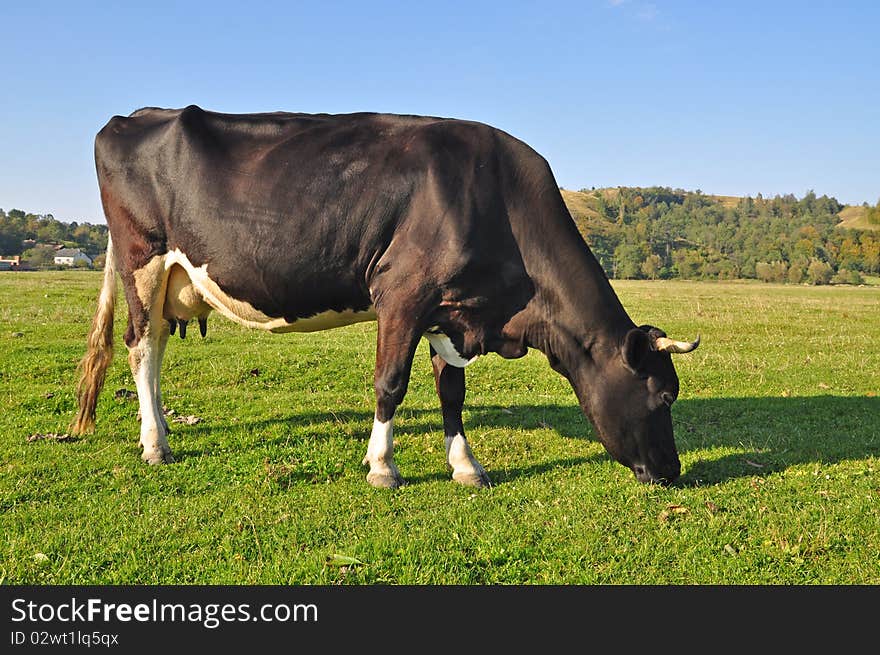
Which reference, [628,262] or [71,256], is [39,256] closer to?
[71,256]

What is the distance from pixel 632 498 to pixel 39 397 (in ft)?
25.1

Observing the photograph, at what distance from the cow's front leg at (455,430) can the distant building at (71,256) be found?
97.3 metres

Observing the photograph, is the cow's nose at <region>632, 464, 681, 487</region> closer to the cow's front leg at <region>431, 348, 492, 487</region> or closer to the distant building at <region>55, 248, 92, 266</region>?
the cow's front leg at <region>431, 348, 492, 487</region>

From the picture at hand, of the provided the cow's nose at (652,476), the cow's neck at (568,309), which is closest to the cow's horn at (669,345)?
the cow's neck at (568,309)

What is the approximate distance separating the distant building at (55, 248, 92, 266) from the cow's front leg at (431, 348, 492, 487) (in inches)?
3831

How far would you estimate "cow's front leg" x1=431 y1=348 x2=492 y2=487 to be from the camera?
21.8ft

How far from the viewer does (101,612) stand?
4137 mm

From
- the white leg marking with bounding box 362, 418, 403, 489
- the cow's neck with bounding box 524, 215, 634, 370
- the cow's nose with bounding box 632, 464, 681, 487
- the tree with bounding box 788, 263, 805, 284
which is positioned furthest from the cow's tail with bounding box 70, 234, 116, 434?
the tree with bounding box 788, 263, 805, 284

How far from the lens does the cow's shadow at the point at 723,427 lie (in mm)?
7258

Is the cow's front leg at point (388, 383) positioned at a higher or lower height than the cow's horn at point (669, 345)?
lower

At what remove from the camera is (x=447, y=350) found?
6.85 metres

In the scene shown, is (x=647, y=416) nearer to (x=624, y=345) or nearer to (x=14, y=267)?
(x=624, y=345)

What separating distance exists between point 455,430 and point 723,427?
12.6 ft

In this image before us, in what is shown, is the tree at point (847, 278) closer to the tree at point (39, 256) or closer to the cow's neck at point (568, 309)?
the tree at point (39, 256)
